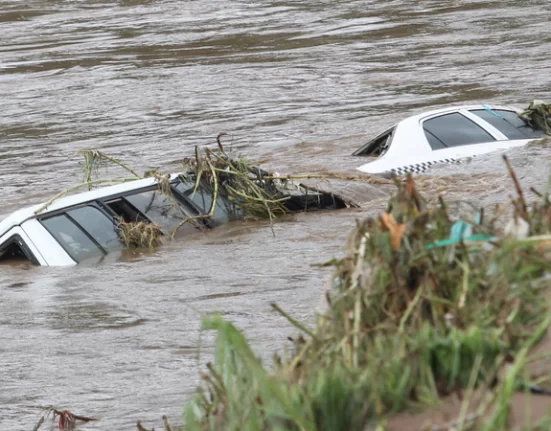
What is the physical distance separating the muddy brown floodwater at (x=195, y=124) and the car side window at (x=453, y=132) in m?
0.47

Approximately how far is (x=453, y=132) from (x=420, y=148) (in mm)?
524

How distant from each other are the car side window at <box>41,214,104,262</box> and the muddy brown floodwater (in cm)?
16

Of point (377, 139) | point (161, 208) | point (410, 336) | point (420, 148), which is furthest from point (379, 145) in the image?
point (410, 336)

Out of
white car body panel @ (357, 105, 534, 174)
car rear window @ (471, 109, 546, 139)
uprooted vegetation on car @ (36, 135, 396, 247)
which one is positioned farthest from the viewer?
car rear window @ (471, 109, 546, 139)

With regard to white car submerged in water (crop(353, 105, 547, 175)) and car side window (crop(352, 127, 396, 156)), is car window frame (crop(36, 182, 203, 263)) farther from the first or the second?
car side window (crop(352, 127, 396, 156))

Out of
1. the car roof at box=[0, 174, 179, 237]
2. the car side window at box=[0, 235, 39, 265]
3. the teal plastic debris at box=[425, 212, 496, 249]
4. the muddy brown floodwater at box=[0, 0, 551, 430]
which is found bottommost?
the muddy brown floodwater at box=[0, 0, 551, 430]

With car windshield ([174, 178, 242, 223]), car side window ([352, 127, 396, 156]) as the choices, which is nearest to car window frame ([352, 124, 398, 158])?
car side window ([352, 127, 396, 156])

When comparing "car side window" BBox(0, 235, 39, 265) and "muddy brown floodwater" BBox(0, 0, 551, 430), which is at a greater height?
"car side window" BBox(0, 235, 39, 265)

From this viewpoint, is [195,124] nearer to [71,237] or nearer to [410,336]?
[71,237]

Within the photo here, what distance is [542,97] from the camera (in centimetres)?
2092

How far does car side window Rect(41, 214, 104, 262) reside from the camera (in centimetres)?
1030

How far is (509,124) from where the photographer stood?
13.4m

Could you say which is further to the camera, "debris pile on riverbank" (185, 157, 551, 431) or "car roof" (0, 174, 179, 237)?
"car roof" (0, 174, 179, 237)

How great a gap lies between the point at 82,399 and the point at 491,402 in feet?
15.2
